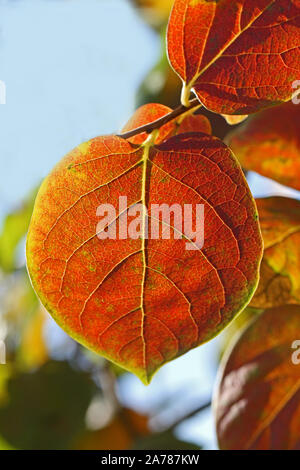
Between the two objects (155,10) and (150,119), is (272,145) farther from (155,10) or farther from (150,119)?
(155,10)

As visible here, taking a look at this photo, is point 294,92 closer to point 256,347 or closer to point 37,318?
point 256,347

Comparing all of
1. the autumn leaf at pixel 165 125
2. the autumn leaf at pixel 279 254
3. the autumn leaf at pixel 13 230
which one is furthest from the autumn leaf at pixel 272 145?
the autumn leaf at pixel 13 230

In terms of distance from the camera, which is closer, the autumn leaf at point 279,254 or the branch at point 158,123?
the branch at point 158,123

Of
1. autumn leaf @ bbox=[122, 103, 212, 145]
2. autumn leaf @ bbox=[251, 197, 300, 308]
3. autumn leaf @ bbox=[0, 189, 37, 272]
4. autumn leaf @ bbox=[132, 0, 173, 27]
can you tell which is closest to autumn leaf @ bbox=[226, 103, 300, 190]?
autumn leaf @ bbox=[251, 197, 300, 308]

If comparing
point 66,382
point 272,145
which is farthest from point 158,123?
point 66,382

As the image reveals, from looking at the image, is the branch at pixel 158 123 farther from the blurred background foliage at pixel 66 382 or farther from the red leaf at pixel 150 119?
the blurred background foliage at pixel 66 382
